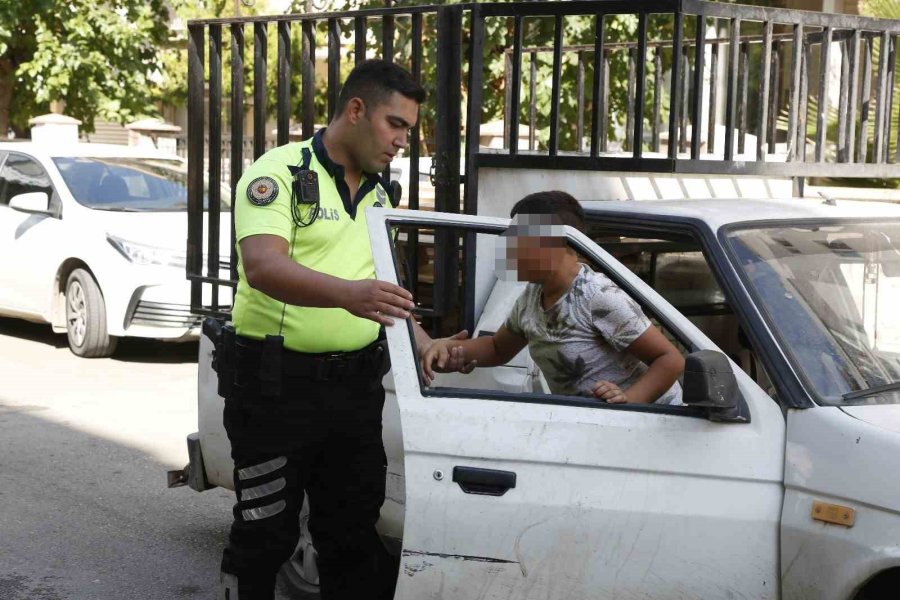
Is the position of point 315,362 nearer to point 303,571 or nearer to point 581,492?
point 581,492

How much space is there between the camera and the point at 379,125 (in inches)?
134

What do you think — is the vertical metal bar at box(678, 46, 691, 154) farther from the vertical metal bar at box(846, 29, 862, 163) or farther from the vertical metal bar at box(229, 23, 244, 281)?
the vertical metal bar at box(229, 23, 244, 281)

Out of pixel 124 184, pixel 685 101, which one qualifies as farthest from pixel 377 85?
pixel 124 184

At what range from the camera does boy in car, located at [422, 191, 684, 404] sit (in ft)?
10.4

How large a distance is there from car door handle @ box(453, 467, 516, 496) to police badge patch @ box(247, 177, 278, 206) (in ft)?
2.76

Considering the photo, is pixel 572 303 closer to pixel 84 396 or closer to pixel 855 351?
pixel 855 351

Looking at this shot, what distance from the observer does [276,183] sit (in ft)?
10.7

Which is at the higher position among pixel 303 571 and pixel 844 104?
pixel 844 104

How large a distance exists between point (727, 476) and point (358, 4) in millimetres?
10511

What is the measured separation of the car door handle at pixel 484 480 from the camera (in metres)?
3.03

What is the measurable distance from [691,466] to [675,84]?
1859 mm

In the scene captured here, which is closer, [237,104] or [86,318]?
[237,104]

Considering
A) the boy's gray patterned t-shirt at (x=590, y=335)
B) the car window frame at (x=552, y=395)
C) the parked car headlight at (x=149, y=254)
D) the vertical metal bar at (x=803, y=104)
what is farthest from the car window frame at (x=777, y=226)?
the parked car headlight at (x=149, y=254)

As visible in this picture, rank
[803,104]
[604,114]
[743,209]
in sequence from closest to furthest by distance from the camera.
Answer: [743,209] < [803,104] < [604,114]
